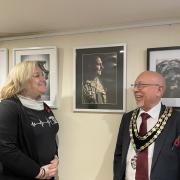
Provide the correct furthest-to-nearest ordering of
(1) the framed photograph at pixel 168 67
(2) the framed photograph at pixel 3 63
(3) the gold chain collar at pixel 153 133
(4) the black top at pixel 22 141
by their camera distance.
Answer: (2) the framed photograph at pixel 3 63 < (1) the framed photograph at pixel 168 67 < (3) the gold chain collar at pixel 153 133 < (4) the black top at pixel 22 141

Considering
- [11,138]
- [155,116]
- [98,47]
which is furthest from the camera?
[98,47]

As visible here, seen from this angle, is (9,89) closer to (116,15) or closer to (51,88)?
(51,88)

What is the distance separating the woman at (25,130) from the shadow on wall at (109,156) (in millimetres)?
539

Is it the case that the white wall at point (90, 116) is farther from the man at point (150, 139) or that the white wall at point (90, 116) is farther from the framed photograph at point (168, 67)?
the man at point (150, 139)

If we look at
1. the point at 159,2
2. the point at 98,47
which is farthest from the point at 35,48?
the point at 159,2

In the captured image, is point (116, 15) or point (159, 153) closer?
point (159, 153)

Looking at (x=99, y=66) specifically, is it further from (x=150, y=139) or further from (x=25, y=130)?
(x=25, y=130)

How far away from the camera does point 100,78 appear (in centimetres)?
221

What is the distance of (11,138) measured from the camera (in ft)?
5.08

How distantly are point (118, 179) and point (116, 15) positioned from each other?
115 cm

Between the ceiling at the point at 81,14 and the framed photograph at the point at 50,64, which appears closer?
the ceiling at the point at 81,14

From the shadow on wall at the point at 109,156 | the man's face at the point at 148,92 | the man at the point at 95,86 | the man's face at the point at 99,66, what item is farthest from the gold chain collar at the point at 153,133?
the man's face at the point at 99,66

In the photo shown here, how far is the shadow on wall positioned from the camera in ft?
7.18

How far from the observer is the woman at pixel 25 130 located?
1545mm
